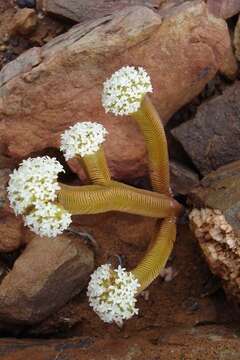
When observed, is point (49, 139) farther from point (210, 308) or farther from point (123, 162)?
point (210, 308)

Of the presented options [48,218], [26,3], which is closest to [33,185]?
[48,218]

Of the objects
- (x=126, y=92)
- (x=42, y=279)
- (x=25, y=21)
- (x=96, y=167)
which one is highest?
(x=126, y=92)

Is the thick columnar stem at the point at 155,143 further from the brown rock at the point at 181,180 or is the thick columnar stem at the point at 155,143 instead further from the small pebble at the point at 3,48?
the small pebble at the point at 3,48

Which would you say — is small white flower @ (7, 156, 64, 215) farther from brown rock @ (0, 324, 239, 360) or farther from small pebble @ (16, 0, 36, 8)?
small pebble @ (16, 0, 36, 8)

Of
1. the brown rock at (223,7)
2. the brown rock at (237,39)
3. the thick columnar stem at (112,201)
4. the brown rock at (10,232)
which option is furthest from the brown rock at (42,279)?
the brown rock at (223,7)

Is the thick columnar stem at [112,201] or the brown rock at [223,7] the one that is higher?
the brown rock at [223,7]

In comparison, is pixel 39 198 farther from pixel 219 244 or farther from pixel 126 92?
pixel 219 244

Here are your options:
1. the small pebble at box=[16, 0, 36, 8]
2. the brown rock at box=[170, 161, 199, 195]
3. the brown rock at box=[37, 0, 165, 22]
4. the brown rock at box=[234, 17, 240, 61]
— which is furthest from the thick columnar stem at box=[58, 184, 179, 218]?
the small pebble at box=[16, 0, 36, 8]
